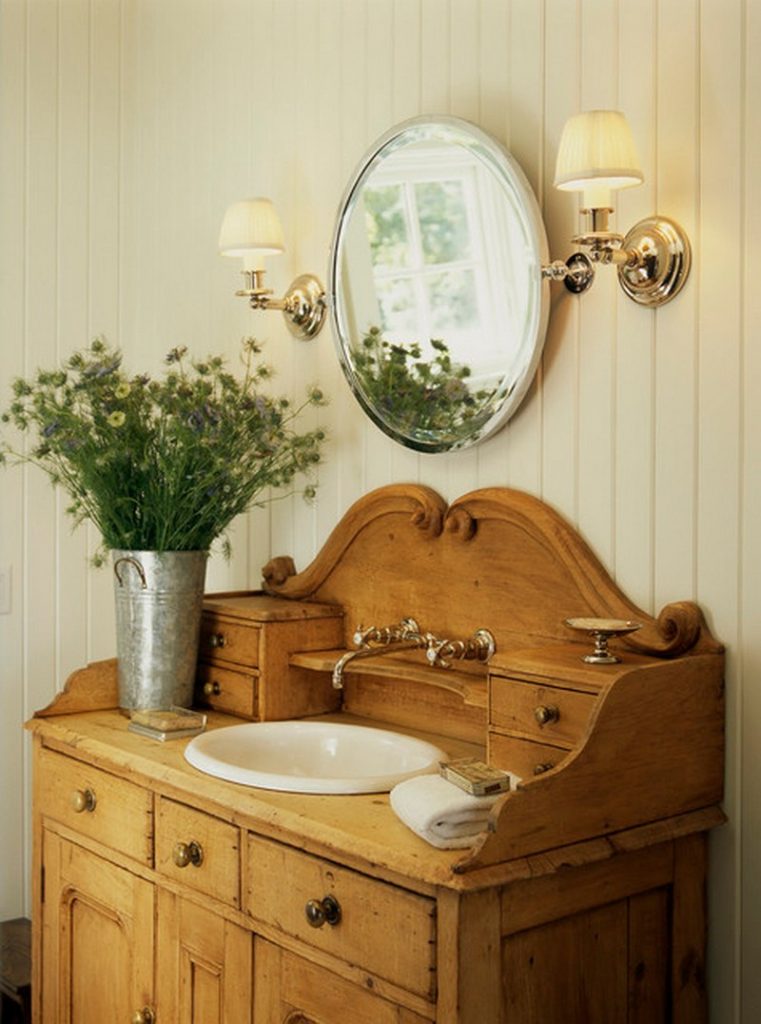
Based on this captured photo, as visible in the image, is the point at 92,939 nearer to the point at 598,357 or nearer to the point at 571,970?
the point at 571,970

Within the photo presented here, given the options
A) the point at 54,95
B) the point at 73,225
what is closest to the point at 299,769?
the point at 73,225

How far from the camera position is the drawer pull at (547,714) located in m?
1.71

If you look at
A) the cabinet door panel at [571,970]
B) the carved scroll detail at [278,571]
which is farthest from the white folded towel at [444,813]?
the carved scroll detail at [278,571]

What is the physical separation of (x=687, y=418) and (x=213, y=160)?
1455 millimetres

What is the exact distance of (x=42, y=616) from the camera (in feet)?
9.41

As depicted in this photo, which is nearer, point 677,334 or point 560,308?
→ point 677,334

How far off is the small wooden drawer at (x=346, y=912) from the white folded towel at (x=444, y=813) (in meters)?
0.08

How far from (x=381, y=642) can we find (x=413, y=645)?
65 millimetres

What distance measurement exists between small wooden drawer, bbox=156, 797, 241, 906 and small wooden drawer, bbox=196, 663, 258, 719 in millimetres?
333

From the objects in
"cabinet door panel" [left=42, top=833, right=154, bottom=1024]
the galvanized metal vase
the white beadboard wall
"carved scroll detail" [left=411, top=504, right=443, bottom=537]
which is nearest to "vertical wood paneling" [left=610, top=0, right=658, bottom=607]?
the white beadboard wall

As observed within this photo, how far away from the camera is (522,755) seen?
177cm

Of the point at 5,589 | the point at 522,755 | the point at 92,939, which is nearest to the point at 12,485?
the point at 5,589

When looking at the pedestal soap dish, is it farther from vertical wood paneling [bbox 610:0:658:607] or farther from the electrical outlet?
the electrical outlet

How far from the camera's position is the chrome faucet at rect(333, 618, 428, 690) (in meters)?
2.09
